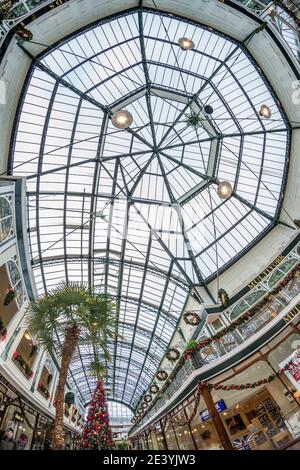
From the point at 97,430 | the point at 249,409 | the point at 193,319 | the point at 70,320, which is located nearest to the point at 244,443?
the point at 249,409

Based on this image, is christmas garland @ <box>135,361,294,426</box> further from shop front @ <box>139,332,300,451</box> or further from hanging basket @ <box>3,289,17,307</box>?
hanging basket @ <box>3,289,17,307</box>

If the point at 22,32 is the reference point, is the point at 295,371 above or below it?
below

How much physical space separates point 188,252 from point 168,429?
15317 millimetres

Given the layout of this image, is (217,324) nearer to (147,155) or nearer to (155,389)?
(147,155)

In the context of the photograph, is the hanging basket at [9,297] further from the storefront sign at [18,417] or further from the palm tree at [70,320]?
the storefront sign at [18,417]

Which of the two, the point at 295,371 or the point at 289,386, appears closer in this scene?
the point at 295,371

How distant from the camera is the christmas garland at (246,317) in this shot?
46.9 ft

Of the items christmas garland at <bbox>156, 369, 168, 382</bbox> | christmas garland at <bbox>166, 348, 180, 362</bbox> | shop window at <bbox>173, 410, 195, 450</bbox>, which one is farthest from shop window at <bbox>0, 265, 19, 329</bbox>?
christmas garland at <bbox>156, 369, 168, 382</bbox>

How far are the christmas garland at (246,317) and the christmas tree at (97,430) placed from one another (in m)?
8.03

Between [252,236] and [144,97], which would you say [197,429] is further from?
[144,97]

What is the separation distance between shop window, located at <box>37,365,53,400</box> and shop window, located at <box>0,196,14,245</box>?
1398 centimetres

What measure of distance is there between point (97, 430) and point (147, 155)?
56.1ft

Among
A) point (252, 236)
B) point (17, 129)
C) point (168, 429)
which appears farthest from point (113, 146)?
point (168, 429)

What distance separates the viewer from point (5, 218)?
15.1 m
